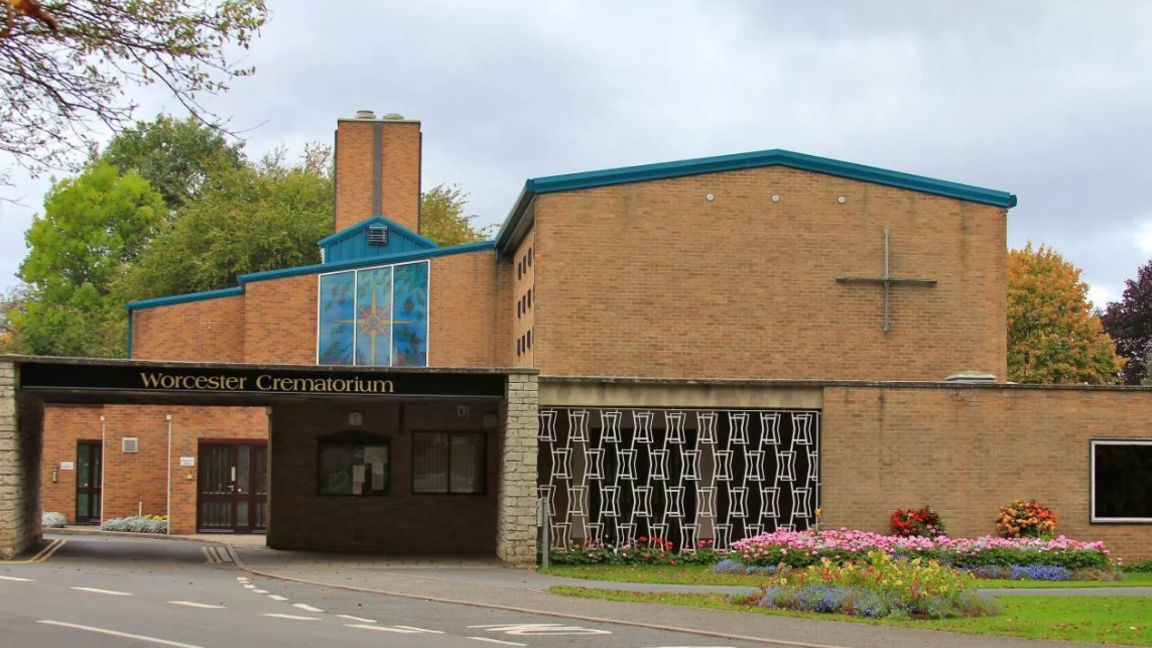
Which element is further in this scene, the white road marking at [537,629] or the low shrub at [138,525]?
the low shrub at [138,525]

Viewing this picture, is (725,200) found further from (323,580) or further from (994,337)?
(323,580)

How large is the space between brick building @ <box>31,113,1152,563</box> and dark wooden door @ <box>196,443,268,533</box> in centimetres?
6

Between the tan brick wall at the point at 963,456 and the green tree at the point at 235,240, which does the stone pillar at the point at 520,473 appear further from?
the green tree at the point at 235,240

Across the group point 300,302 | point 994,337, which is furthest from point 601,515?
point 300,302

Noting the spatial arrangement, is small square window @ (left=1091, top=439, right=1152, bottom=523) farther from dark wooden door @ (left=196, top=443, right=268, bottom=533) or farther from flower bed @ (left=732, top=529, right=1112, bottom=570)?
dark wooden door @ (left=196, top=443, right=268, bottom=533)

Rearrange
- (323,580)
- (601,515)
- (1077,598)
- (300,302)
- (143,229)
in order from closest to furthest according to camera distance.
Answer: (1077,598)
(323,580)
(601,515)
(300,302)
(143,229)

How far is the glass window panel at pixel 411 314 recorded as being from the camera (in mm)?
36688

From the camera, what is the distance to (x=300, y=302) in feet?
121

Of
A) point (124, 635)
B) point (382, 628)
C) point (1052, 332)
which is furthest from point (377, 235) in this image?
point (1052, 332)

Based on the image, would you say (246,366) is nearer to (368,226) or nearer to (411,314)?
(411,314)

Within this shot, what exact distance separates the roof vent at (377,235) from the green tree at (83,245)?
29.8 meters

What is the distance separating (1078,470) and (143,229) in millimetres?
52928

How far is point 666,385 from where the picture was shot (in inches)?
1027

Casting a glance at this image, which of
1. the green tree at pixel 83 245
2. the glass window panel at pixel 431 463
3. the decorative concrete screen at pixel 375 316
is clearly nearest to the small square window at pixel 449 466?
the glass window panel at pixel 431 463
